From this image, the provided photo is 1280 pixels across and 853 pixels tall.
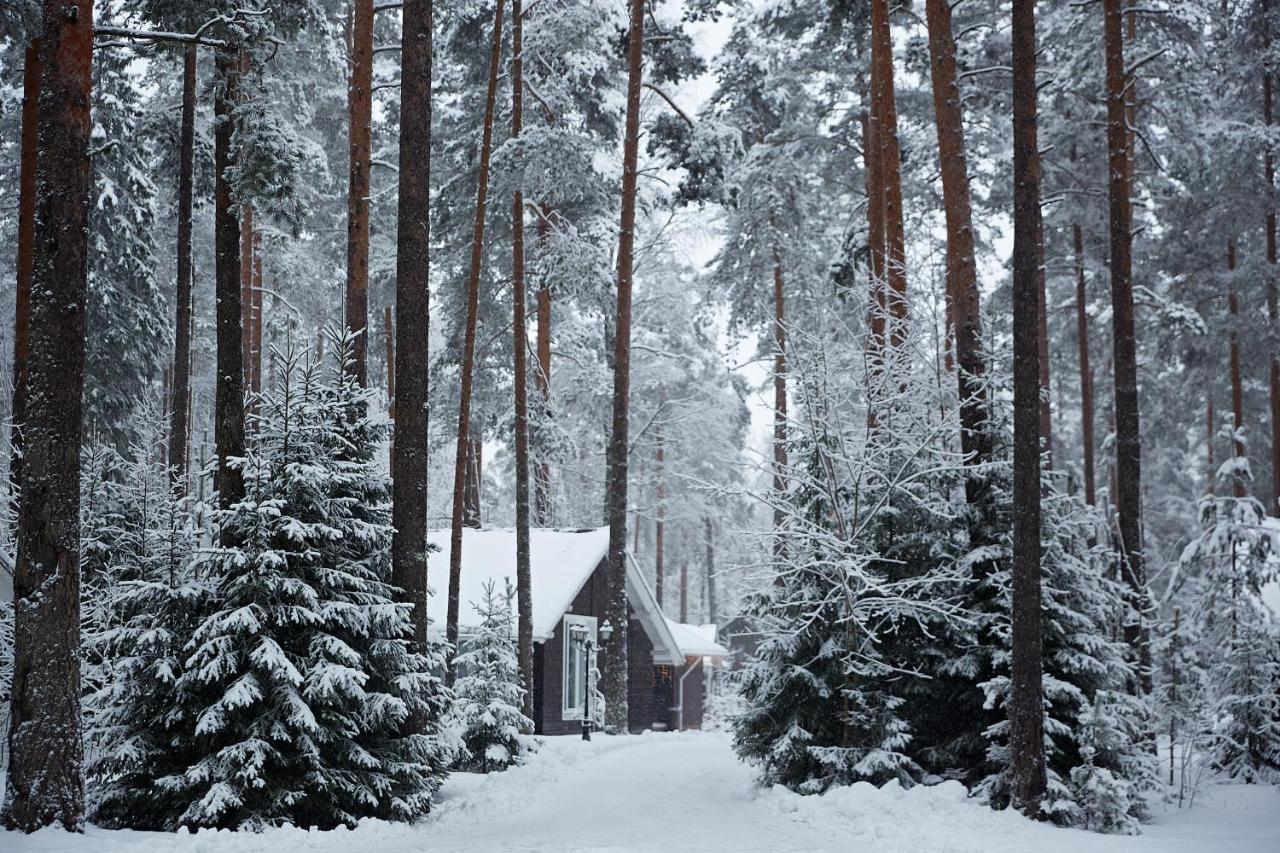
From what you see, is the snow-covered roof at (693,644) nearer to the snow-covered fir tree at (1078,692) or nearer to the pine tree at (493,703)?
the pine tree at (493,703)

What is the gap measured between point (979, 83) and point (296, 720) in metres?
20.1

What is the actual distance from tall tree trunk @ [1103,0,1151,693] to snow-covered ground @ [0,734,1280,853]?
9.19 ft

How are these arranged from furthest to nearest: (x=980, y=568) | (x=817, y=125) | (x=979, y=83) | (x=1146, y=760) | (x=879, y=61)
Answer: (x=817, y=125), (x=979, y=83), (x=879, y=61), (x=980, y=568), (x=1146, y=760)

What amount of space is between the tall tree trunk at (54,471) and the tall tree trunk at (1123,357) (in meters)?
11.6

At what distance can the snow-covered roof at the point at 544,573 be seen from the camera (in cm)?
2375

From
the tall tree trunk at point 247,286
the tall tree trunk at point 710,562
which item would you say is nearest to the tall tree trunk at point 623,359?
the tall tree trunk at point 247,286

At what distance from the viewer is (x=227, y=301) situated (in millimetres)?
11711

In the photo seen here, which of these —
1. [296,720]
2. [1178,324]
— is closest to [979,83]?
[1178,324]

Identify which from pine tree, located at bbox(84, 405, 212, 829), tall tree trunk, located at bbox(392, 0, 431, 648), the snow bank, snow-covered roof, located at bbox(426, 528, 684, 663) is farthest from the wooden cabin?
the snow bank

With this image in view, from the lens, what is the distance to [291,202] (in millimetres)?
13062

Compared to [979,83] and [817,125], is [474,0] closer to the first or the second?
[817,125]

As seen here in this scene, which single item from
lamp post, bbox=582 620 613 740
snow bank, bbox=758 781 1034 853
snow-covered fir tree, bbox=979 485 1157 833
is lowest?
lamp post, bbox=582 620 613 740

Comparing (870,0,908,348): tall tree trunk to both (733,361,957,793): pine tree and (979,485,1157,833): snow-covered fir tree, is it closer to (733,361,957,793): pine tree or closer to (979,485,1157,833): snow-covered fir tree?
(733,361,957,793): pine tree

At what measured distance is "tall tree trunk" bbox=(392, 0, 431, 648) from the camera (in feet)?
36.9
